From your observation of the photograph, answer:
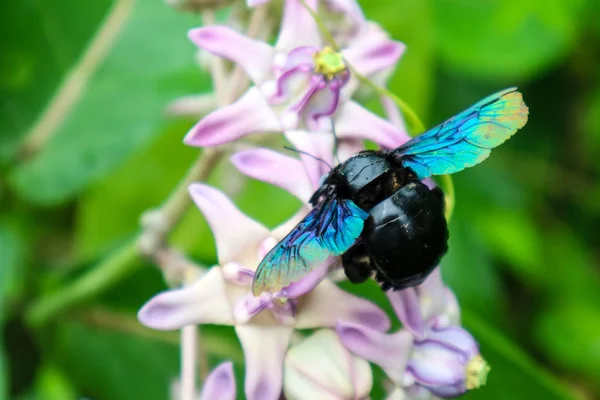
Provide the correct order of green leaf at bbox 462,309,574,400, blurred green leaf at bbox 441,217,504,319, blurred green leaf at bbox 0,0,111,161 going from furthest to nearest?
blurred green leaf at bbox 441,217,504,319
blurred green leaf at bbox 0,0,111,161
green leaf at bbox 462,309,574,400

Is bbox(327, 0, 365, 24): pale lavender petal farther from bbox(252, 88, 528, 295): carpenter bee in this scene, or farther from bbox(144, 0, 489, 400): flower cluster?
bbox(252, 88, 528, 295): carpenter bee

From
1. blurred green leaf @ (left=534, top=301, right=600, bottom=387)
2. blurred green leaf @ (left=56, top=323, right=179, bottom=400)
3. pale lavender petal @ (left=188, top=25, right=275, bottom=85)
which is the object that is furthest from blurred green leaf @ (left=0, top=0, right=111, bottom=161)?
blurred green leaf @ (left=534, top=301, right=600, bottom=387)

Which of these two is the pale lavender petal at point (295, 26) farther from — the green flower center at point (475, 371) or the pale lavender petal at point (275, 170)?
the green flower center at point (475, 371)

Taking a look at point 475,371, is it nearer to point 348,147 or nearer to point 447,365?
point 447,365

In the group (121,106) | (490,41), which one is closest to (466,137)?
(121,106)

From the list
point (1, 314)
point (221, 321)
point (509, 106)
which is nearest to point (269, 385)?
point (221, 321)
